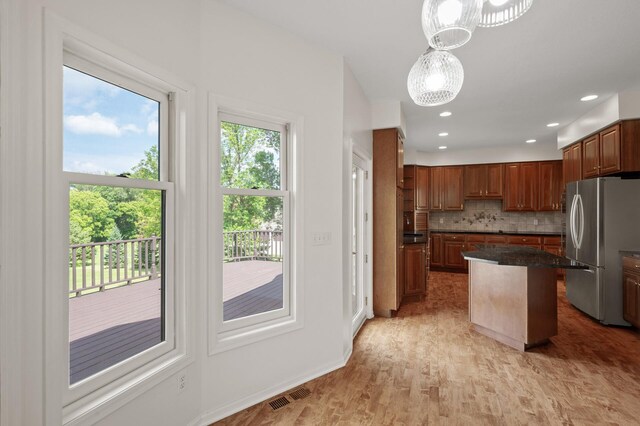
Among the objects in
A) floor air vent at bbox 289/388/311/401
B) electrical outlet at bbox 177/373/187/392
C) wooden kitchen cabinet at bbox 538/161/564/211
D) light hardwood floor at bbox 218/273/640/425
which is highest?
wooden kitchen cabinet at bbox 538/161/564/211

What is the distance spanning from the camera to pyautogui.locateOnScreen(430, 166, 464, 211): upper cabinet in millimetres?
7324

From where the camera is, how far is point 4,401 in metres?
1.14

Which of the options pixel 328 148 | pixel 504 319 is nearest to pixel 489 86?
pixel 328 148

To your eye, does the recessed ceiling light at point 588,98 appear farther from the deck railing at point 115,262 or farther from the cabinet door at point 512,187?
the deck railing at point 115,262

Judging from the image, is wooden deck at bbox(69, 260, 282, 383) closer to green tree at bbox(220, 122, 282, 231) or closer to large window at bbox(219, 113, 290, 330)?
large window at bbox(219, 113, 290, 330)

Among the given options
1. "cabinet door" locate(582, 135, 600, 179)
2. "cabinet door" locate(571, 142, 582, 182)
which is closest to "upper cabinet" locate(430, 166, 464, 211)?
"cabinet door" locate(571, 142, 582, 182)

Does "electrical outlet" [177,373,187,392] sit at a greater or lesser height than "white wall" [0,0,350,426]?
lesser

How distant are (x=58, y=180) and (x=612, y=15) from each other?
3519 millimetres

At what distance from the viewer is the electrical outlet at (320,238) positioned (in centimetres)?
261

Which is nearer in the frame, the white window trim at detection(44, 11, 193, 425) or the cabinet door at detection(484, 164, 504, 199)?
the white window trim at detection(44, 11, 193, 425)

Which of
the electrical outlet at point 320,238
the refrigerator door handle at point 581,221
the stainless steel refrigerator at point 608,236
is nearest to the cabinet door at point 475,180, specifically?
the refrigerator door handle at point 581,221

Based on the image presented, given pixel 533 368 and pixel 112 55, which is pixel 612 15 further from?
pixel 112 55

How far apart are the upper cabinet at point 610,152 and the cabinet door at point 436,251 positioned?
118 inches

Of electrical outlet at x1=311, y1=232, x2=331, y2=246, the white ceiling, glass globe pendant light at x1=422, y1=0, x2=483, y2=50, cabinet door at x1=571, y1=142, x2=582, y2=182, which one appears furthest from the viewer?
cabinet door at x1=571, y1=142, x2=582, y2=182
